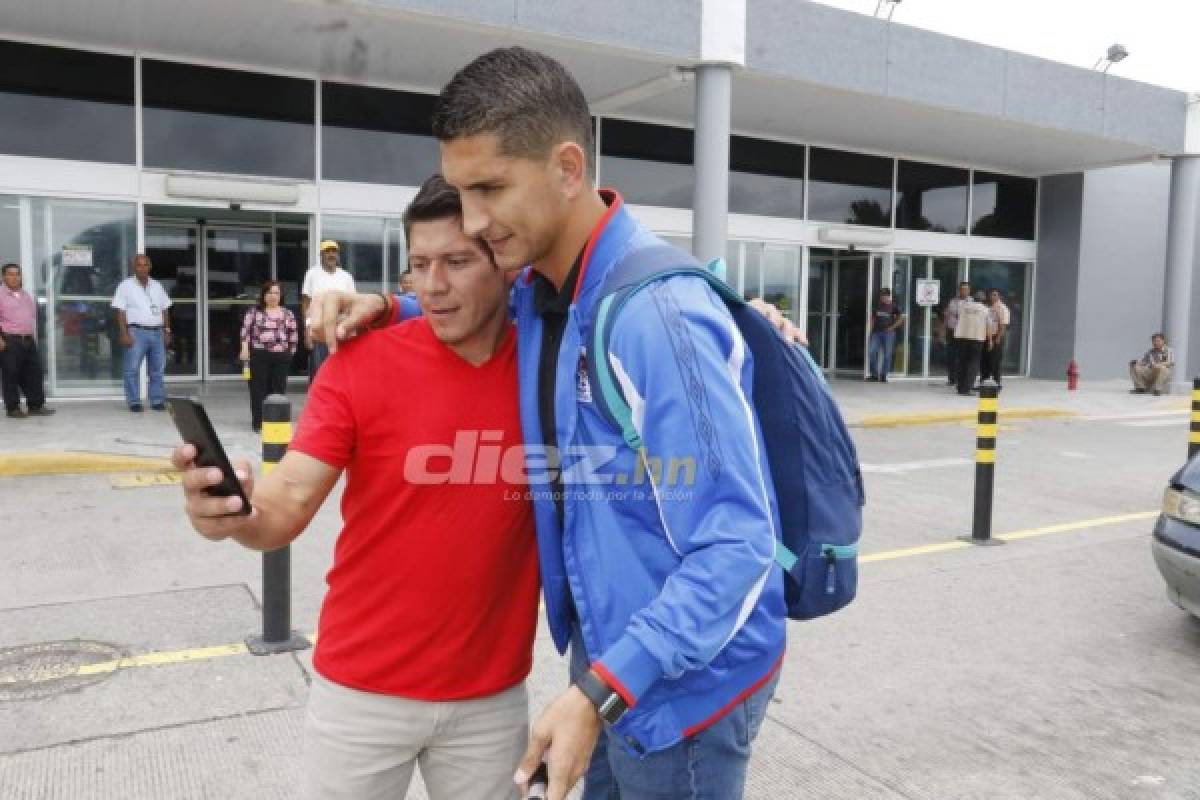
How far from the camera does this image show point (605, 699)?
147cm

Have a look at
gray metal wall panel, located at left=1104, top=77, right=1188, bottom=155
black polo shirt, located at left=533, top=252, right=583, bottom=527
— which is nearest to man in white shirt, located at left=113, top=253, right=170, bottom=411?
black polo shirt, located at left=533, top=252, right=583, bottom=527

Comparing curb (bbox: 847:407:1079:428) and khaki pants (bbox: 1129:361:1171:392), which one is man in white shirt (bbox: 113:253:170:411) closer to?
curb (bbox: 847:407:1079:428)

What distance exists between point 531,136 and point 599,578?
77cm

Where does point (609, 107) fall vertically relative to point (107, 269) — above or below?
above

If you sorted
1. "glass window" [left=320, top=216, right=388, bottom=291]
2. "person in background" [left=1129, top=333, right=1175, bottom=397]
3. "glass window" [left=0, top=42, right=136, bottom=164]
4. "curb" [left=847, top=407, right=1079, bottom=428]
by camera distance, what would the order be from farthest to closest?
"person in background" [left=1129, top=333, right=1175, bottom=397]
"glass window" [left=320, top=216, right=388, bottom=291]
"curb" [left=847, top=407, right=1079, bottom=428]
"glass window" [left=0, top=42, right=136, bottom=164]

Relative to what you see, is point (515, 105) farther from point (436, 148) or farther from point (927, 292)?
point (927, 292)

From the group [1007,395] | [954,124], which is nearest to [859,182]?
[954,124]

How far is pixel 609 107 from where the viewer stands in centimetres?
1541

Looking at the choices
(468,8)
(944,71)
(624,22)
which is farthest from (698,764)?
(944,71)

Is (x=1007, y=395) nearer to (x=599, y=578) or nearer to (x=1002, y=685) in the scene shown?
(x=1002, y=685)

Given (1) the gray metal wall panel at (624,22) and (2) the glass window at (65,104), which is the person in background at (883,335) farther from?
(2) the glass window at (65,104)

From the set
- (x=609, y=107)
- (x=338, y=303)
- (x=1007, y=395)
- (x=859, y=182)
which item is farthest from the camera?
(x=859, y=182)

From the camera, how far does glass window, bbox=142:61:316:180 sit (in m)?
13.1

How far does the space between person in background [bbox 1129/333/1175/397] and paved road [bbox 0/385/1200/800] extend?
12511mm
